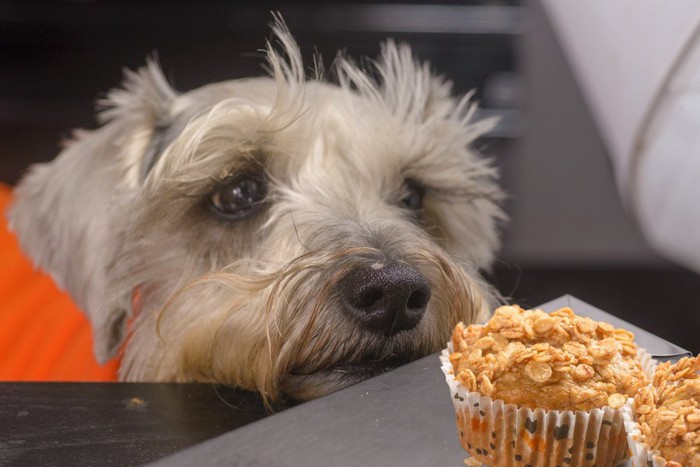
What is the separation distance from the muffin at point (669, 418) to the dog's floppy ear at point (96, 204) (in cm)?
132

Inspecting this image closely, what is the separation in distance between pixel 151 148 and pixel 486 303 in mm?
959

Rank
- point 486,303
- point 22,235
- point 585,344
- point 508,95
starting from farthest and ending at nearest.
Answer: point 508,95, point 22,235, point 486,303, point 585,344

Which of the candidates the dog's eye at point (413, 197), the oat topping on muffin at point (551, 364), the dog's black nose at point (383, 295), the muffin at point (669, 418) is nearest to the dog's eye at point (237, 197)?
the dog's eye at point (413, 197)

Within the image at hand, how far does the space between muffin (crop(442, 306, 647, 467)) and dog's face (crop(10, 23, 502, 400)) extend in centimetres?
24

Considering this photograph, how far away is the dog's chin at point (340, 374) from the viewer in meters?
1.58

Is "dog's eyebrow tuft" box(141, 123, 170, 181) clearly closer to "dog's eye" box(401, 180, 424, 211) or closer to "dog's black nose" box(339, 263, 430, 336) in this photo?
"dog's eye" box(401, 180, 424, 211)

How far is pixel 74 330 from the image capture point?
2539 mm

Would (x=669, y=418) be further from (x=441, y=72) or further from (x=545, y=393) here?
(x=441, y=72)

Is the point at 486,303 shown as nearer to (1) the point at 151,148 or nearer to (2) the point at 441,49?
(1) the point at 151,148

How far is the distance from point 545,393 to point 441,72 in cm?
308

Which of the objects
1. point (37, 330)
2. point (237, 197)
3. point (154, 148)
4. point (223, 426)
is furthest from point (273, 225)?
point (37, 330)

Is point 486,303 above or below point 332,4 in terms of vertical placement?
below

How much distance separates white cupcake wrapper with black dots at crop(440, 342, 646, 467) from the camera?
133 cm

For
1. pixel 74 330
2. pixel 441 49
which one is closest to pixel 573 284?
pixel 441 49
